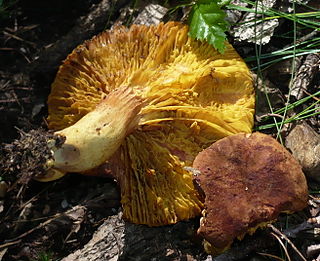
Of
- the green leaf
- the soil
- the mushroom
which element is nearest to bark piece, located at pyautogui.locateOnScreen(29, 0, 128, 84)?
the soil

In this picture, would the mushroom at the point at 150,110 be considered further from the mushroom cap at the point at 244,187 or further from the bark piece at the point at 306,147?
the bark piece at the point at 306,147

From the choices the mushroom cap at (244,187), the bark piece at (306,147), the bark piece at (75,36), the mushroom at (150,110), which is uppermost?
the bark piece at (75,36)

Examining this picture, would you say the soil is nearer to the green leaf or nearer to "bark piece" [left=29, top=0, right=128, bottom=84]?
"bark piece" [left=29, top=0, right=128, bottom=84]

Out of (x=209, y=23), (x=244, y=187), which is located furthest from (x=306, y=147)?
(x=209, y=23)

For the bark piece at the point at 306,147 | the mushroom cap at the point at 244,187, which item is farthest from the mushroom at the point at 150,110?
the bark piece at the point at 306,147

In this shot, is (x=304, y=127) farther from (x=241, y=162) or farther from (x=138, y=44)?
(x=138, y=44)

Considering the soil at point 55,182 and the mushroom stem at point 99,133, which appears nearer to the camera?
the mushroom stem at point 99,133

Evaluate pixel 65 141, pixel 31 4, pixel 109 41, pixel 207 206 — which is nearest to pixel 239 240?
pixel 207 206
